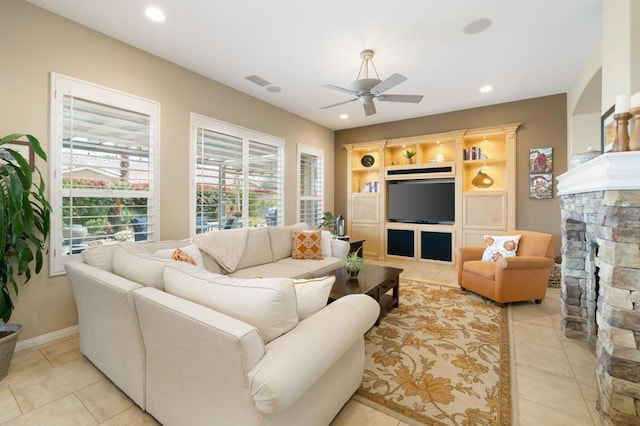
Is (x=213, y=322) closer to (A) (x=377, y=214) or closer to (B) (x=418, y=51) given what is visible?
(B) (x=418, y=51)

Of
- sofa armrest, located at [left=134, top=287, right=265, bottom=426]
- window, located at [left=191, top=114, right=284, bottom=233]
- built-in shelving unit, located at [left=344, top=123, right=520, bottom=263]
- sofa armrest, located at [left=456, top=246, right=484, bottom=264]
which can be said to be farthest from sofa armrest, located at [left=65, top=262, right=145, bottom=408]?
built-in shelving unit, located at [left=344, top=123, right=520, bottom=263]

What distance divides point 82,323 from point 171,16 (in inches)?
109

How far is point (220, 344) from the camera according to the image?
115 centimetres

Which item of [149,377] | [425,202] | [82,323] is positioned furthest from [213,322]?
[425,202]

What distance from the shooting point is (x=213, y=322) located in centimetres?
120

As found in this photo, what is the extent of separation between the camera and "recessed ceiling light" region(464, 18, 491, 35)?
107 inches

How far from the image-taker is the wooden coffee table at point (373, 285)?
2660 millimetres

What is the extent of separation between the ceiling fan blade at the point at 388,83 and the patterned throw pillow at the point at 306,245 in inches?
82.4

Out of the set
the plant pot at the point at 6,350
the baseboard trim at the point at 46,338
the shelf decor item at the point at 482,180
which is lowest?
the baseboard trim at the point at 46,338

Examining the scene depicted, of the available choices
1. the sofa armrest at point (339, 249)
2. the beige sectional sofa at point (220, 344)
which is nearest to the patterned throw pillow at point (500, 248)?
the sofa armrest at point (339, 249)

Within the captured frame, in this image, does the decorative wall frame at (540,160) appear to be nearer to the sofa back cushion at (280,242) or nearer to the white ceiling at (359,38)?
the white ceiling at (359,38)

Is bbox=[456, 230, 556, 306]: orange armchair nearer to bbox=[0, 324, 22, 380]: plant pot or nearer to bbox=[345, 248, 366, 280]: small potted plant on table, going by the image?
bbox=[345, 248, 366, 280]: small potted plant on table

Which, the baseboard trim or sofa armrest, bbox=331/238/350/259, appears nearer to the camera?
the baseboard trim

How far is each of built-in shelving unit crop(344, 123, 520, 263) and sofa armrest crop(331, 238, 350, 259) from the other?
218cm
